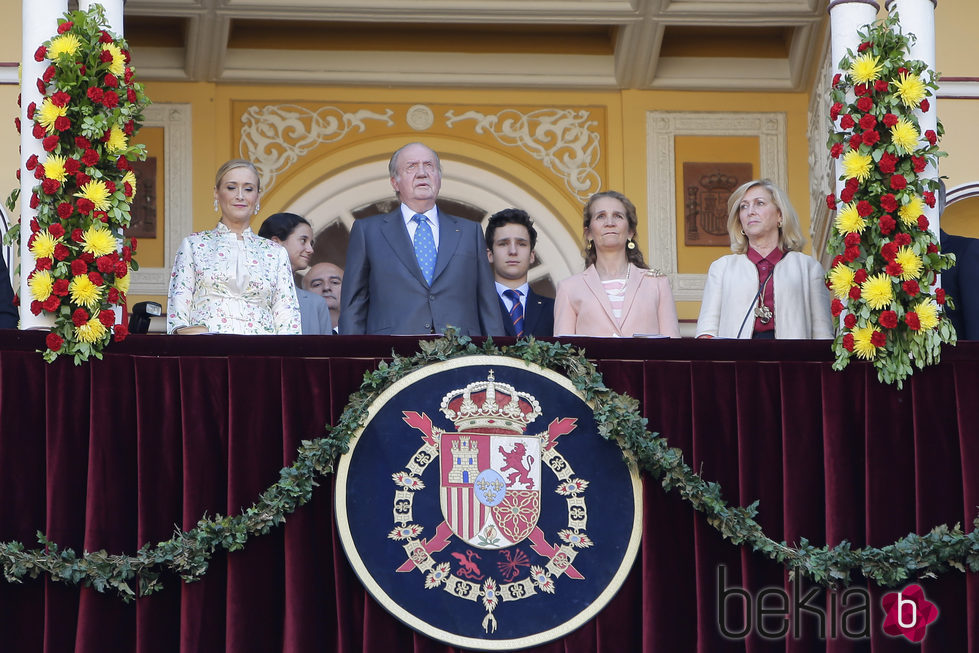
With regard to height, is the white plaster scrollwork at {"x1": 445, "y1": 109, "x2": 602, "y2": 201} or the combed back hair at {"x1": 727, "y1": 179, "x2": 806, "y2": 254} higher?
the white plaster scrollwork at {"x1": 445, "y1": 109, "x2": 602, "y2": 201}

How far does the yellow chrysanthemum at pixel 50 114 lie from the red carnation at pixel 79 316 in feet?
2.71

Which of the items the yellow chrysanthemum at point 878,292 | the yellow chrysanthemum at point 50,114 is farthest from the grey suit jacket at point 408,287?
the yellow chrysanthemum at point 878,292

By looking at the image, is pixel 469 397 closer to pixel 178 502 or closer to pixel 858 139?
pixel 178 502

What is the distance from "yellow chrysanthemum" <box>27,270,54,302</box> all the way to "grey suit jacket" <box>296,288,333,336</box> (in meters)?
1.35

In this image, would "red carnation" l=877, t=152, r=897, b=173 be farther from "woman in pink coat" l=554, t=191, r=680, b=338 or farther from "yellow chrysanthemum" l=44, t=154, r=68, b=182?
"yellow chrysanthemum" l=44, t=154, r=68, b=182

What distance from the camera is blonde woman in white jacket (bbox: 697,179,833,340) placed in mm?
8797

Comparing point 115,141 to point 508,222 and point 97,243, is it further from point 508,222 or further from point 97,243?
point 508,222

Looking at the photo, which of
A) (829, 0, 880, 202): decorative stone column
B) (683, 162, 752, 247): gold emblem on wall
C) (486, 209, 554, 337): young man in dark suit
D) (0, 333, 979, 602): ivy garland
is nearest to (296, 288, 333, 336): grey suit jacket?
(486, 209, 554, 337): young man in dark suit

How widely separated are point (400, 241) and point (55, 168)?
1.56 metres

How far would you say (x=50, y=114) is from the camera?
8508 millimetres

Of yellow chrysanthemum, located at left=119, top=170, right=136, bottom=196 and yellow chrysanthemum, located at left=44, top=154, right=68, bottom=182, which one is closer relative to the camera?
yellow chrysanthemum, located at left=44, top=154, right=68, bottom=182

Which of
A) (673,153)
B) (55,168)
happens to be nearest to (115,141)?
(55,168)

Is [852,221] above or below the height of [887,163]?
below

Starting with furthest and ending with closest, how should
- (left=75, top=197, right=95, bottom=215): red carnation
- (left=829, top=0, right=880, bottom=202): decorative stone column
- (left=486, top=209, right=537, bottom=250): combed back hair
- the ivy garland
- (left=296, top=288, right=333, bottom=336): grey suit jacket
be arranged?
(left=486, top=209, right=537, bottom=250): combed back hair → (left=296, top=288, right=333, bottom=336): grey suit jacket → (left=829, top=0, right=880, bottom=202): decorative stone column → (left=75, top=197, right=95, bottom=215): red carnation → the ivy garland
